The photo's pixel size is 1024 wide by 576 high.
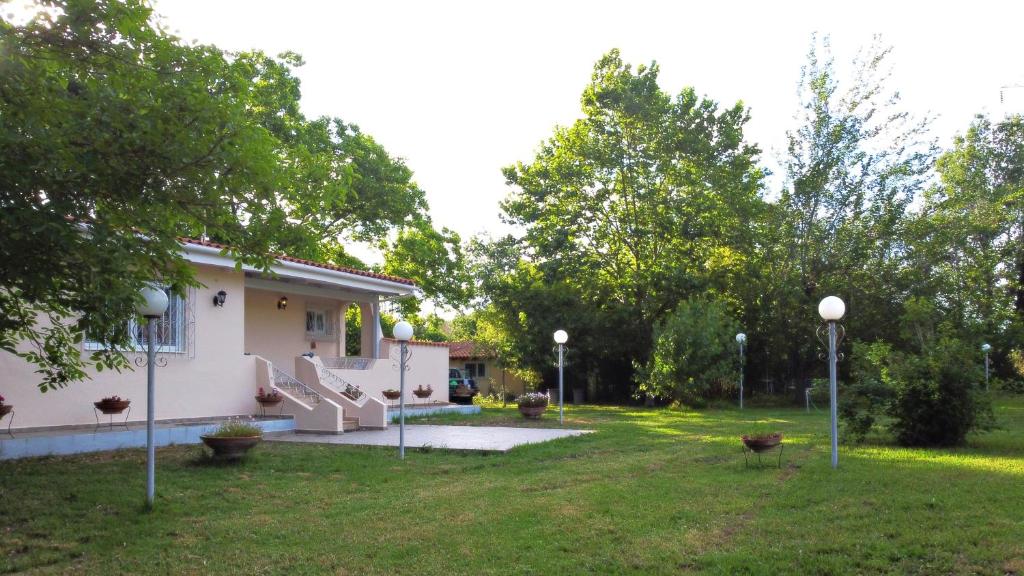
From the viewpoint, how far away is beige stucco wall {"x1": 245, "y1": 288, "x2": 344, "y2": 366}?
18188 millimetres

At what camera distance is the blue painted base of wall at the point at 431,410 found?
18250 millimetres

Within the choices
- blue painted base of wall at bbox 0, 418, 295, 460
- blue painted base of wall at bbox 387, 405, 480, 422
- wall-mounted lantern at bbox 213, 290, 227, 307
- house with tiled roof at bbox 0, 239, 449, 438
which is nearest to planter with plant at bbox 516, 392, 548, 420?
blue painted base of wall at bbox 387, 405, 480, 422

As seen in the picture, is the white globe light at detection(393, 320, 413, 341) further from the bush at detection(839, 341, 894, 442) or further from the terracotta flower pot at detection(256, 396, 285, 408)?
the bush at detection(839, 341, 894, 442)

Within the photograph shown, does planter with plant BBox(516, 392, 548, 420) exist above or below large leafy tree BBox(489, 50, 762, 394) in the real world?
below

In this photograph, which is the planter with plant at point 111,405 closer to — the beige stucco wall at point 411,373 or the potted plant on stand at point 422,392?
the beige stucco wall at point 411,373

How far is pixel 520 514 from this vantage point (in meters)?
7.50

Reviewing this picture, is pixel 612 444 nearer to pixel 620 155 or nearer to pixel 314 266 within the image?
pixel 314 266

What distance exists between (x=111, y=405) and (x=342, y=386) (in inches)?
247

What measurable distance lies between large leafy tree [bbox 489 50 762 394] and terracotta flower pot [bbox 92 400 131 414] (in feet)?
64.1

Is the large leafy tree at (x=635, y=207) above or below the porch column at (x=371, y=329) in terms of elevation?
above

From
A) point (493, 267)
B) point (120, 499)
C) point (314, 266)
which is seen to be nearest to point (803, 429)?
point (314, 266)

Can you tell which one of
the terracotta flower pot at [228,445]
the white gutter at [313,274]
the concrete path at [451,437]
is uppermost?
the white gutter at [313,274]

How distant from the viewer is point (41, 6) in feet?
21.4

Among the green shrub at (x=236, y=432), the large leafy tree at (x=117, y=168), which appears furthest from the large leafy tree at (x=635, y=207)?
the large leafy tree at (x=117, y=168)
